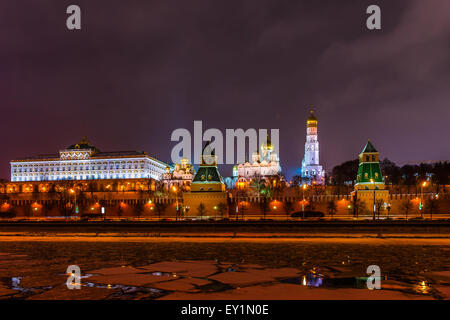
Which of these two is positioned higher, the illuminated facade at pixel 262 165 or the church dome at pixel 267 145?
the church dome at pixel 267 145

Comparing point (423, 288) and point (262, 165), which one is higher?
point (262, 165)

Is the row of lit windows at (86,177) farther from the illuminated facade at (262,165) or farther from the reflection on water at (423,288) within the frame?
the reflection on water at (423,288)

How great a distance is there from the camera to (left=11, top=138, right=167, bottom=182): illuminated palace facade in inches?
4830

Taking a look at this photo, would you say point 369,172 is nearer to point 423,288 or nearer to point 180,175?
point 423,288

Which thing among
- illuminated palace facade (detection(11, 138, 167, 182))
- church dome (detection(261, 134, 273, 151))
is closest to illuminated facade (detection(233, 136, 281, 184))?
church dome (detection(261, 134, 273, 151))

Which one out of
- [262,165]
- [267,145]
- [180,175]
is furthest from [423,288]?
[267,145]

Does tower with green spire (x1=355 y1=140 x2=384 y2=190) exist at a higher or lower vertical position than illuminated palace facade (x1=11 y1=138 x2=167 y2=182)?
lower

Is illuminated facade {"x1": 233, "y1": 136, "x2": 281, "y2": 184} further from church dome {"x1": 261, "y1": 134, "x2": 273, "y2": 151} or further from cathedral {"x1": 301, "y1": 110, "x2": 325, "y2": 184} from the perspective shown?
cathedral {"x1": 301, "y1": 110, "x2": 325, "y2": 184}

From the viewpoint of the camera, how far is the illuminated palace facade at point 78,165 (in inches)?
4830

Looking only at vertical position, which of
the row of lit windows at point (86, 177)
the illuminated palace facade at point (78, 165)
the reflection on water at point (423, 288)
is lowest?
the reflection on water at point (423, 288)

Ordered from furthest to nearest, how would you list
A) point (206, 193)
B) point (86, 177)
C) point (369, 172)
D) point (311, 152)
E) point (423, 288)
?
point (311, 152) < point (86, 177) < point (206, 193) < point (369, 172) < point (423, 288)

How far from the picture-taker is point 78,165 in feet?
412

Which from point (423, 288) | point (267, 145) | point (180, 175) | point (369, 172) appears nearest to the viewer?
point (423, 288)

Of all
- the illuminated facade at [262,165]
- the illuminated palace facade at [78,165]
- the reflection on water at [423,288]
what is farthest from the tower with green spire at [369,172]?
the illuminated palace facade at [78,165]
